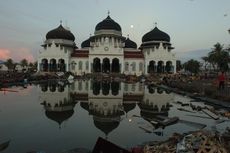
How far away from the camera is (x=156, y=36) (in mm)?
79250

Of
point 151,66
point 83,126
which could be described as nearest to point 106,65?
point 151,66

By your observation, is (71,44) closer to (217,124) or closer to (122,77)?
(122,77)

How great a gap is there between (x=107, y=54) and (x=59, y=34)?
15.7 m

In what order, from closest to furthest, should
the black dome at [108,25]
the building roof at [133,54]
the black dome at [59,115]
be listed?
the black dome at [59,115] < the building roof at [133,54] < the black dome at [108,25]

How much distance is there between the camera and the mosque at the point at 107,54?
2950 inches

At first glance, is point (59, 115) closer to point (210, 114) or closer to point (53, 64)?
point (210, 114)

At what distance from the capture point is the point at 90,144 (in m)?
10.8

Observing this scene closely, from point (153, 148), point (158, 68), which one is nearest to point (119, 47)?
point (158, 68)

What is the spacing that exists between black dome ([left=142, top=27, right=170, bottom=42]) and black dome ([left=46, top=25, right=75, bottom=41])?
22.0 m

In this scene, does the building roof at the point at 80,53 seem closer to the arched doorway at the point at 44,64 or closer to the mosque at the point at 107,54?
the mosque at the point at 107,54

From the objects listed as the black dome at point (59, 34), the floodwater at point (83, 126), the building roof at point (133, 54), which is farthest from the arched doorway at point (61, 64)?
the floodwater at point (83, 126)

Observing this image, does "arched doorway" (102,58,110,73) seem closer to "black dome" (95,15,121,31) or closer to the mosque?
the mosque

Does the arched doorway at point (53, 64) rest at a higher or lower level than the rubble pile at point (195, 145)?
higher

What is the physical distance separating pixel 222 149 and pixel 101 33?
235ft
